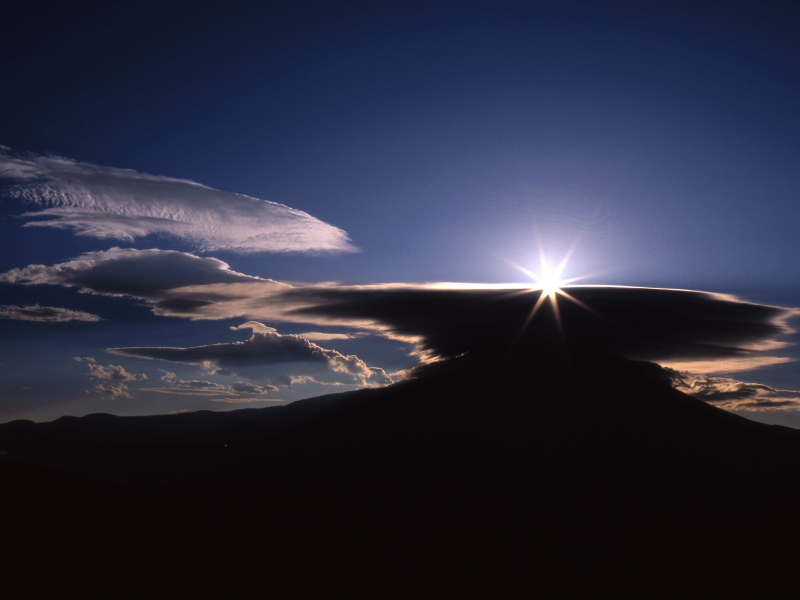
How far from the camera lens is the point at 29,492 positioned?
61.8 metres

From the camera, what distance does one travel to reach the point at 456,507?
91.8 meters

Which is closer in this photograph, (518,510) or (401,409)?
(518,510)

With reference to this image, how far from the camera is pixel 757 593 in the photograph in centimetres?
5850

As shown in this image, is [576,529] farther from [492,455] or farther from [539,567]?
[492,455]

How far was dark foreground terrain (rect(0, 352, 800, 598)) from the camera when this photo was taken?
56.2m

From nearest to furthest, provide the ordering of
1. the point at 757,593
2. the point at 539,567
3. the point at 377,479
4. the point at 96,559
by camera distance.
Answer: the point at 96,559, the point at 757,593, the point at 539,567, the point at 377,479

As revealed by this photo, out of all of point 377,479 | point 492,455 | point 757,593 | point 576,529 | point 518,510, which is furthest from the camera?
point 492,455

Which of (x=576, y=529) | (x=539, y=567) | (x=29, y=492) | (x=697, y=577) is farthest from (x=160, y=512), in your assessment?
(x=697, y=577)

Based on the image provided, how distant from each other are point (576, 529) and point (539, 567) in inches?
749

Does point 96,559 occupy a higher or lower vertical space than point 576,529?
higher

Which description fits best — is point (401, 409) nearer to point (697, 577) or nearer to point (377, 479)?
point (377, 479)

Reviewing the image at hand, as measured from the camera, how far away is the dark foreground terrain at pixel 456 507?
56.2 meters

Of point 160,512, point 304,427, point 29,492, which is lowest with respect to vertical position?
point 304,427

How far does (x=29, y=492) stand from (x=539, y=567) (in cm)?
6829
